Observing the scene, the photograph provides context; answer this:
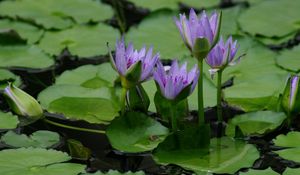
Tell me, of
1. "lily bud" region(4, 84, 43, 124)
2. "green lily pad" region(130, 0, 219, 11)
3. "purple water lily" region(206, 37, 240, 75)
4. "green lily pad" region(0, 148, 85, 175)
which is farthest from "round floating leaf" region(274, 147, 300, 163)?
"green lily pad" region(130, 0, 219, 11)

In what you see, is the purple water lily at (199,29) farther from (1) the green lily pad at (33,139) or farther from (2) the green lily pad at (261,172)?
(1) the green lily pad at (33,139)

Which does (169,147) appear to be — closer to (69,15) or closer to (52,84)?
(52,84)

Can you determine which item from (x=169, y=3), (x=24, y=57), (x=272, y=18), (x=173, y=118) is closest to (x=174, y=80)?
(x=173, y=118)

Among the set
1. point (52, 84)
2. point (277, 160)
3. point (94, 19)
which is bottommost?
point (277, 160)

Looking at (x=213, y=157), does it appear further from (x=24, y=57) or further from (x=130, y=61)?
(x=24, y=57)

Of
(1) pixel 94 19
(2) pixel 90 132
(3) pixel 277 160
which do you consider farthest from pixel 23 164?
(1) pixel 94 19

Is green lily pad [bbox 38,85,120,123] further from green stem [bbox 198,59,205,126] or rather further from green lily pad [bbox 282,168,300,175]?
green lily pad [bbox 282,168,300,175]
